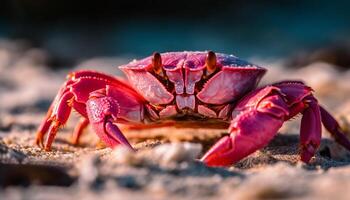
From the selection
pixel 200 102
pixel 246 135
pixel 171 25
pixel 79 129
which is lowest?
pixel 79 129

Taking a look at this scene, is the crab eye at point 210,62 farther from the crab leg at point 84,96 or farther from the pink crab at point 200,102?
the crab leg at point 84,96

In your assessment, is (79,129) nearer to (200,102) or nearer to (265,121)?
(200,102)

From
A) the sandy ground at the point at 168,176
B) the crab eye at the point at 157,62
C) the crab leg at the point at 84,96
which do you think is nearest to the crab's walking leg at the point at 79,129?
the sandy ground at the point at 168,176

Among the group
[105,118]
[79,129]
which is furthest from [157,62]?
[79,129]

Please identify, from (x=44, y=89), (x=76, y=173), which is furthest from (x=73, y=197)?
(x=44, y=89)

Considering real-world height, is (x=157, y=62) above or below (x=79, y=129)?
above

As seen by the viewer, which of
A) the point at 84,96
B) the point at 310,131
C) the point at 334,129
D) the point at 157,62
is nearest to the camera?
the point at 310,131
